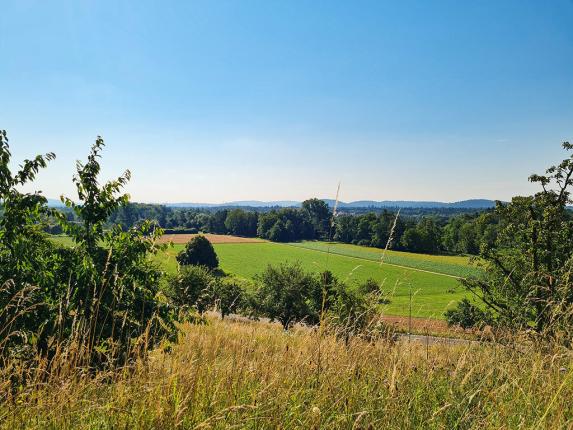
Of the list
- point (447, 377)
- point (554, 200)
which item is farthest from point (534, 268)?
point (447, 377)

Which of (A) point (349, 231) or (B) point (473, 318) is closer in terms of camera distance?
(B) point (473, 318)

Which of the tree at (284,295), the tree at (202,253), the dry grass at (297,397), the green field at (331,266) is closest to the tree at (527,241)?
the dry grass at (297,397)

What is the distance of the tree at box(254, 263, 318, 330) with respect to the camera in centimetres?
3850

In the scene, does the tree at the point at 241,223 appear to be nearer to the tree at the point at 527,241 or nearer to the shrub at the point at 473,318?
the shrub at the point at 473,318

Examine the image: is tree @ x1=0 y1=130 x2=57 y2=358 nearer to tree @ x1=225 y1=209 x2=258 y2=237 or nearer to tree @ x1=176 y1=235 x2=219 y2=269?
tree @ x1=176 y1=235 x2=219 y2=269

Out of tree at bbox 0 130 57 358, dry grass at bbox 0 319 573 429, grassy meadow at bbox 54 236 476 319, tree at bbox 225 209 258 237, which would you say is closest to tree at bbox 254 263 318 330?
grassy meadow at bbox 54 236 476 319

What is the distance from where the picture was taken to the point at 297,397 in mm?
2879

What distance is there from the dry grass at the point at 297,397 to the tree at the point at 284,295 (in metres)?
34.9

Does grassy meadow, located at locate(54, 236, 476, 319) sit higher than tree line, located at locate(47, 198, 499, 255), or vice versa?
tree line, located at locate(47, 198, 499, 255)

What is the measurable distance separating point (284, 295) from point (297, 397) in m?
36.3

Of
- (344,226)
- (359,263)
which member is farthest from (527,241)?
(359,263)

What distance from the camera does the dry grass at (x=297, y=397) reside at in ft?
7.80

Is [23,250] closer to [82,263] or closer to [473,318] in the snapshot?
[82,263]

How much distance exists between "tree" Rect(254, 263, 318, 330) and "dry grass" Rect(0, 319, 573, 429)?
34866 millimetres
